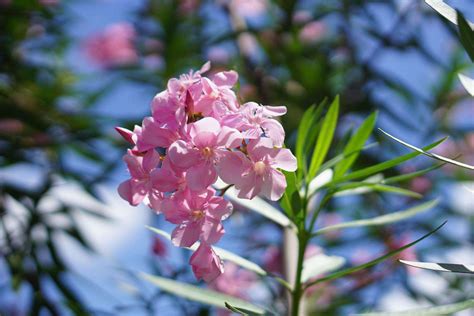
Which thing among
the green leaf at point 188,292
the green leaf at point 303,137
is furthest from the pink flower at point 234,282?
the green leaf at point 303,137

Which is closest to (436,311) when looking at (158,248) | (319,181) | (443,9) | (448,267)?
(448,267)

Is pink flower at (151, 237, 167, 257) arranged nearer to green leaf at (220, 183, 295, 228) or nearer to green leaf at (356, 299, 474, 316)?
green leaf at (220, 183, 295, 228)

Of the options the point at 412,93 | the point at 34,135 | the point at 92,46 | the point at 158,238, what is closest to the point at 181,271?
the point at 158,238

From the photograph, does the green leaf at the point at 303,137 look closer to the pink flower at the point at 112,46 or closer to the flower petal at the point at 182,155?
the flower petal at the point at 182,155

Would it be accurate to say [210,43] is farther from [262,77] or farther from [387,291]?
[387,291]

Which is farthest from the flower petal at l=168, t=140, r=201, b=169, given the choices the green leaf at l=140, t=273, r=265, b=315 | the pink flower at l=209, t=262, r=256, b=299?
the pink flower at l=209, t=262, r=256, b=299
